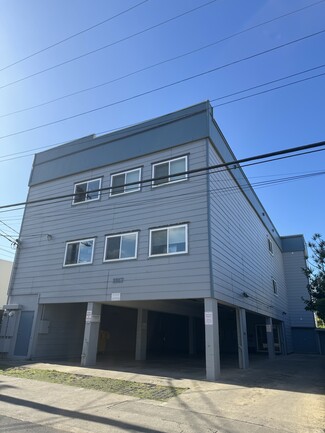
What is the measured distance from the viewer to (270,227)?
89.7 ft

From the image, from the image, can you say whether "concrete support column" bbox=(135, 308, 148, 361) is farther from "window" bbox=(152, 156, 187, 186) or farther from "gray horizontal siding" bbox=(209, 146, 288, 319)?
"window" bbox=(152, 156, 187, 186)

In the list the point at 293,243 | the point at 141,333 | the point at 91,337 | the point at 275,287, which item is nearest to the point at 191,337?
the point at 141,333

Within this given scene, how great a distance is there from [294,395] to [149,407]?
4.24 m

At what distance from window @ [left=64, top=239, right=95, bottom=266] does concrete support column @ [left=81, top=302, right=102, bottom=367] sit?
2.09 metres

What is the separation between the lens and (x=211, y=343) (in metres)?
10.7

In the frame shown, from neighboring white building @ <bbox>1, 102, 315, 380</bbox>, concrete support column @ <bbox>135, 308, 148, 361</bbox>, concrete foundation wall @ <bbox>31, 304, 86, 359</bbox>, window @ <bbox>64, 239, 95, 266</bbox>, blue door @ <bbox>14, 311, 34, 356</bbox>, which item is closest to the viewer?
neighboring white building @ <bbox>1, 102, 315, 380</bbox>

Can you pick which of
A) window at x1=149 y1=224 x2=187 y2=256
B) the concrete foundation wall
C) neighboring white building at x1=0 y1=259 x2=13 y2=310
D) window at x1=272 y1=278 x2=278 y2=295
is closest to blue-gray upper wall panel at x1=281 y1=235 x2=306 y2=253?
window at x1=272 y1=278 x2=278 y2=295

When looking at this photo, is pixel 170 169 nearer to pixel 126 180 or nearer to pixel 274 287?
pixel 126 180

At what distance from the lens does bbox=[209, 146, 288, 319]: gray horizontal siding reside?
42.0 feet

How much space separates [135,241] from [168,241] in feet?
5.26

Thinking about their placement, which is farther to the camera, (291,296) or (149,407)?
(291,296)

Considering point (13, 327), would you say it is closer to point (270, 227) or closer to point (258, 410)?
point (258, 410)

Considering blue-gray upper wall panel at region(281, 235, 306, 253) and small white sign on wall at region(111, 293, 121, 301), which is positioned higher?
blue-gray upper wall panel at region(281, 235, 306, 253)

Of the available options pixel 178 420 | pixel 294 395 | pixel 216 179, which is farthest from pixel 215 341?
pixel 216 179
